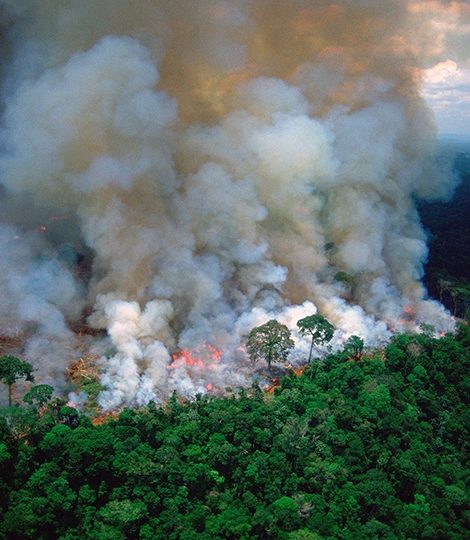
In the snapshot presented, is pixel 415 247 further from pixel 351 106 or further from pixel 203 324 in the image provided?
pixel 203 324

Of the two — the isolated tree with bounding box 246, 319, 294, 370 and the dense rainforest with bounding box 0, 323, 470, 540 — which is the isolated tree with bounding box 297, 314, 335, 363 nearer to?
the isolated tree with bounding box 246, 319, 294, 370

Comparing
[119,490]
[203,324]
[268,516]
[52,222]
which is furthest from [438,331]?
[52,222]

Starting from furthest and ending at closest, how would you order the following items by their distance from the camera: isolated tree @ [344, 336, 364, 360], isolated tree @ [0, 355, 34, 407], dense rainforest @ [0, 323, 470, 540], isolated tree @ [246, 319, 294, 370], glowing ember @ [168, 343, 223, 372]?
isolated tree @ [344, 336, 364, 360] < isolated tree @ [246, 319, 294, 370] < glowing ember @ [168, 343, 223, 372] < isolated tree @ [0, 355, 34, 407] < dense rainforest @ [0, 323, 470, 540]

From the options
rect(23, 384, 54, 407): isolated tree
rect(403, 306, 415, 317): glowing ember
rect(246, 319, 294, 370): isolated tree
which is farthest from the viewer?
rect(403, 306, 415, 317): glowing ember

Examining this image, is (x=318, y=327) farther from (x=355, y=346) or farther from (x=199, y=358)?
(x=199, y=358)

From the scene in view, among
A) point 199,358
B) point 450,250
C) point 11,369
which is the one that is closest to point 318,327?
point 199,358

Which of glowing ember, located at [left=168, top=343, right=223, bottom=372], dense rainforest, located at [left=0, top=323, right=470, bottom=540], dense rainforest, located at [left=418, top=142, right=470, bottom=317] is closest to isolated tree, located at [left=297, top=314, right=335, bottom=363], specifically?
dense rainforest, located at [left=0, top=323, right=470, bottom=540]
